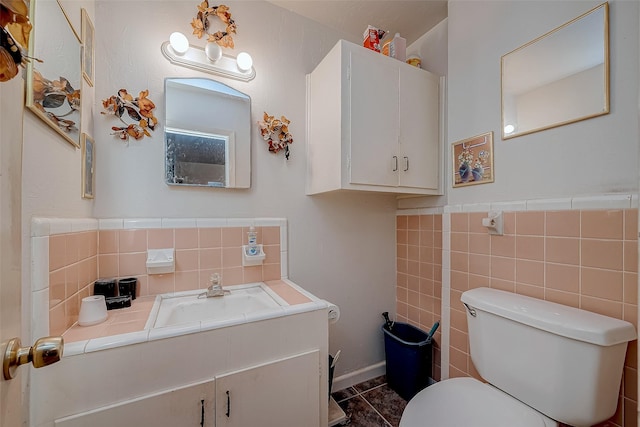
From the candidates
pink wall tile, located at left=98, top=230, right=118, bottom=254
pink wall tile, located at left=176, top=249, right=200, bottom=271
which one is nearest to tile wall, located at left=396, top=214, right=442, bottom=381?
pink wall tile, located at left=176, top=249, right=200, bottom=271

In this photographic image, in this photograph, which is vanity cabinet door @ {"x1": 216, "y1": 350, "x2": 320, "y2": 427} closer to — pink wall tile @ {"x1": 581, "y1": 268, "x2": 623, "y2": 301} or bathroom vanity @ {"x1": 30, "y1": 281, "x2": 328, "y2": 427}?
bathroom vanity @ {"x1": 30, "y1": 281, "x2": 328, "y2": 427}

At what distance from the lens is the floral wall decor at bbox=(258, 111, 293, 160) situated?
1.38m

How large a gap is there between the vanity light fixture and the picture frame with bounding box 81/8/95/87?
25 centimetres

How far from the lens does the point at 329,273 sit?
159 cm

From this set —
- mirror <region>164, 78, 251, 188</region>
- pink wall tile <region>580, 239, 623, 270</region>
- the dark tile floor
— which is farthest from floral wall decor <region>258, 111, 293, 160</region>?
the dark tile floor

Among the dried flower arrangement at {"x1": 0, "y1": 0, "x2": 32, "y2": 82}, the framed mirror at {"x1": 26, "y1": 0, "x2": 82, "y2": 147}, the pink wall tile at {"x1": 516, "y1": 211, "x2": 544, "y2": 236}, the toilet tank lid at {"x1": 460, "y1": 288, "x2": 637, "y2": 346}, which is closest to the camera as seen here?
the dried flower arrangement at {"x1": 0, "y1": 0, "x2": 32, "y2": 82}

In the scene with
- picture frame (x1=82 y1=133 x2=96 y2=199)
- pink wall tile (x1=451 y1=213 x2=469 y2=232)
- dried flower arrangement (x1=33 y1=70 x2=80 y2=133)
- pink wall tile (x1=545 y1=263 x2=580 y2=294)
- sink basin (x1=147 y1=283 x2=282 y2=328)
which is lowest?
sink basin (x1=147 y1=283 x2=282 y2=328)

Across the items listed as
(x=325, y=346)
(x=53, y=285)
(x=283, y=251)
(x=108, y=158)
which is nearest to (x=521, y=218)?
(x=325, y=346)

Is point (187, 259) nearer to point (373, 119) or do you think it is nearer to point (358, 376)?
point (373, 119)

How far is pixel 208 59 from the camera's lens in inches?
49.8

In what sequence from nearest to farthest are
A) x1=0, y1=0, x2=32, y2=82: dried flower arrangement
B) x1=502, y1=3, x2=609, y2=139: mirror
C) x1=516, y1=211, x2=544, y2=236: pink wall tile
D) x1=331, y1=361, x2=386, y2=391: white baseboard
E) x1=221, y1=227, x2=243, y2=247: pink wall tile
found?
1. x1=0, y1=0, x2=32, y2=82: dried flower arrangement
2. x1=502, y1=3, x2=609, y2=139: mirror
3. x1=516, y1=211, x2=544, y2=236: pink wall tile
4. x1=221, y1=227, x2=243, y2=247: pink wall tile
5. x1=331, y1=361, x2=386, y2=391: white baseboard

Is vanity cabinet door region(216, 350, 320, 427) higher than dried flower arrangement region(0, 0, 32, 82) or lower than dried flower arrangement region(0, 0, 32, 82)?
lower

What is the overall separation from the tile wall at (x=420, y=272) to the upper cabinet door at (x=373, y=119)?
46cm

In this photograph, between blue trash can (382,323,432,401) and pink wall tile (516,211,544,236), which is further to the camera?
blue trash can (382,323,432,401)
